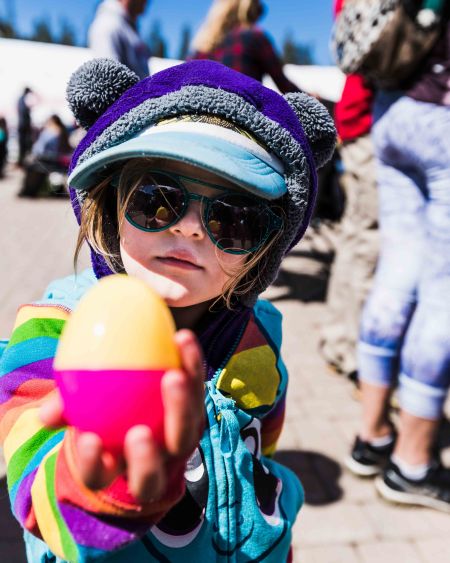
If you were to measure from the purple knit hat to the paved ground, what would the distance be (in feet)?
1.88

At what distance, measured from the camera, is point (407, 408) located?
1.94 m

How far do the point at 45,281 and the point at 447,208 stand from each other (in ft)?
10.8

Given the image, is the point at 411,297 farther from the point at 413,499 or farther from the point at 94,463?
the point at 94,463

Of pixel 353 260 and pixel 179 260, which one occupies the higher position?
pixel 179 260

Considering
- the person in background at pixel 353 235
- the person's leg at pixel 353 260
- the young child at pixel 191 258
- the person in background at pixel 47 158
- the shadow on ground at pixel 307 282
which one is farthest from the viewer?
the person in background at pixel 47 158

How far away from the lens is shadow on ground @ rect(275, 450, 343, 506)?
2074 mm

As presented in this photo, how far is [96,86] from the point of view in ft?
3.57

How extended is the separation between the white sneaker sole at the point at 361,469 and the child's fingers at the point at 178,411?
69.2 inches

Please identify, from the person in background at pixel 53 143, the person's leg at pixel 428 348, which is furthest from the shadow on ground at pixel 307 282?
the person in background at pixel 53 143

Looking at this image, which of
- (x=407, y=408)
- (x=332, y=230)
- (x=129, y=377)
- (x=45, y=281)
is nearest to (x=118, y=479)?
(x=129, y=377)

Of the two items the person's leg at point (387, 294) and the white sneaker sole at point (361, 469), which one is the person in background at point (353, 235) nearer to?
the person's leg at point (387, 294)

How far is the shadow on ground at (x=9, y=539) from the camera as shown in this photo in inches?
67.6

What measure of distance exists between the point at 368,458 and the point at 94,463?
1812 millimetres

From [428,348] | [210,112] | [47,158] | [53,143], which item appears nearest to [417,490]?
[428,348]
